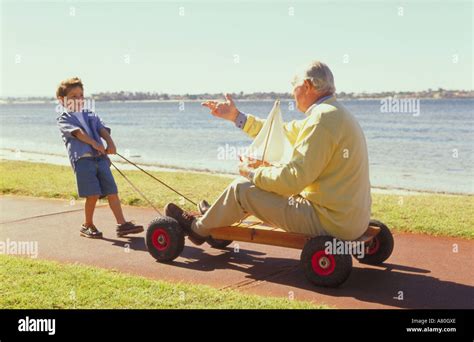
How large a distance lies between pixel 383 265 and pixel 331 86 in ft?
6.38

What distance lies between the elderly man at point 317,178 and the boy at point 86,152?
2.30 meters

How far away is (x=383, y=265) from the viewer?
6043 millimetres

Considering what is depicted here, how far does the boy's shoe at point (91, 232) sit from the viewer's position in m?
7.20

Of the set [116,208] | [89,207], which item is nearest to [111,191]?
[116,208]

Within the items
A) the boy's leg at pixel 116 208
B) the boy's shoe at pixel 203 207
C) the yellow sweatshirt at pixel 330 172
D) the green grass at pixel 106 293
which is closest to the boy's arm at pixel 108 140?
the boy's leg at pixel 116 208

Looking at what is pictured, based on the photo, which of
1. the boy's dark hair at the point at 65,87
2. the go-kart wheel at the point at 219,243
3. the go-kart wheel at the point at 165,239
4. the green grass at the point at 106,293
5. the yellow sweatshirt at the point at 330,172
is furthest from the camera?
the boy's dark hair at the point at 65,87

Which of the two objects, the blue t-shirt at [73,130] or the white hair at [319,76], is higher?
the white hair at [319,76]

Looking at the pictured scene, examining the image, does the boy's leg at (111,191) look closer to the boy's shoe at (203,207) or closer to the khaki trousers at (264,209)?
the boy's shoe at (203,207)

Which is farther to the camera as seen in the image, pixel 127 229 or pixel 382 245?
pixel 127 229

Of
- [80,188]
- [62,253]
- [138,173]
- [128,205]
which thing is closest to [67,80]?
[80,188]

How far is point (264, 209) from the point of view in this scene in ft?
17.7

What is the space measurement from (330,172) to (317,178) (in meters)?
0.12

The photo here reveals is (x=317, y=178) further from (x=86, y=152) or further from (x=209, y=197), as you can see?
(x=209, y=197)
